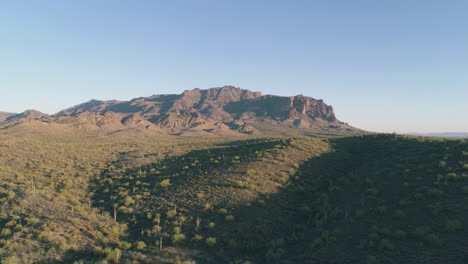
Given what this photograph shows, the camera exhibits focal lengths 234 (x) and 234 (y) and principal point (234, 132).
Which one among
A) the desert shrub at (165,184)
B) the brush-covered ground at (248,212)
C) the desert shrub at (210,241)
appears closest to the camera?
the brush-covered ground at (248,212)

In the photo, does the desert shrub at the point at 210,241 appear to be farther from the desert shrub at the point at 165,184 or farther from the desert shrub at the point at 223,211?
the desert shrub at the point at 165,184

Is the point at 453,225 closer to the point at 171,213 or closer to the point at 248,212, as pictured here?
the point at 248,212

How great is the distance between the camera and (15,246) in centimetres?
1152

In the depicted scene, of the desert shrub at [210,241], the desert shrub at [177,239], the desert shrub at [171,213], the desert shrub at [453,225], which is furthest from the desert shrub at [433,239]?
the desert shrub at [171,213]

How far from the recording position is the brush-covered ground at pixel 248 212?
1130cm

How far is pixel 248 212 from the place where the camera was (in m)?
16.3

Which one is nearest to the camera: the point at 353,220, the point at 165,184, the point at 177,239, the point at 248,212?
the point at 177,239

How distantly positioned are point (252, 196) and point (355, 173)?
38.2ft

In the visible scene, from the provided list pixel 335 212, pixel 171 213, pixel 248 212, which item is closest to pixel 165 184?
pixel 171 213

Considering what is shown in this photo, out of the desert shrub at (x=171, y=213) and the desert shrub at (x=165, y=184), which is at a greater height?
the desert shrub at (x=165, y=184)

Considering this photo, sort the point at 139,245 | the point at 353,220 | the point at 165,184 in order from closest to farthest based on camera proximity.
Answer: the point at 139,245 < the point at 353,220 < the point at 165,184

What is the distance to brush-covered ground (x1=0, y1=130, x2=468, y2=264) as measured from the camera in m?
11.3

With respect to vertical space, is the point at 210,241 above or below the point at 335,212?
below

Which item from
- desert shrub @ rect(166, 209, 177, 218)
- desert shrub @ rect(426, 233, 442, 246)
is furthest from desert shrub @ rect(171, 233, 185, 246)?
desert shrub @ rect(426, 233, 442, 246)
